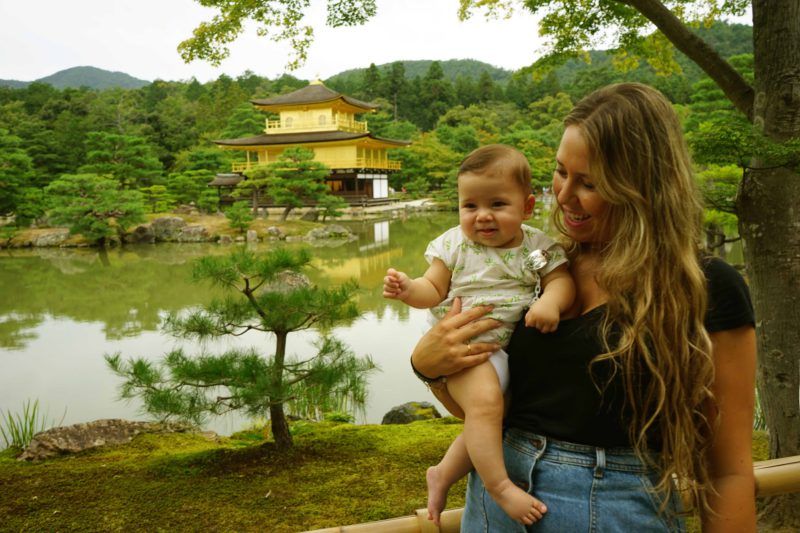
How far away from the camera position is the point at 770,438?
6.52ft

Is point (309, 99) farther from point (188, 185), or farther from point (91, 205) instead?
point (91, 205)

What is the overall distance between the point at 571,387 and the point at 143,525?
2.06 m

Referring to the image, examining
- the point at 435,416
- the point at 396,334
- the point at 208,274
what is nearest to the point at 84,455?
the point at 208,274

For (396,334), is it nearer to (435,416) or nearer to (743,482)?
(435,416)

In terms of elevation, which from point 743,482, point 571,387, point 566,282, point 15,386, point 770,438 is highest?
point 566,282

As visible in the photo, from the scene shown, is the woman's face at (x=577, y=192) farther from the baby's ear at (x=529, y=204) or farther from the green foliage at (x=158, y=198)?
the green foliage at (x=158, y=198)

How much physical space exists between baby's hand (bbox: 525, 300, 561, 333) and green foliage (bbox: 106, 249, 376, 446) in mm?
1953

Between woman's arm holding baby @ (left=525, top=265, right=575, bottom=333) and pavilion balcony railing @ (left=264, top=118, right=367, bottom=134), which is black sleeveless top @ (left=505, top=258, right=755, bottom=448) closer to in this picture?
woman's arm holding baby @ (left=525, top=265, right=575, bottom=333)

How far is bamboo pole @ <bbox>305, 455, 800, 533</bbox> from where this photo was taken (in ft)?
3.94

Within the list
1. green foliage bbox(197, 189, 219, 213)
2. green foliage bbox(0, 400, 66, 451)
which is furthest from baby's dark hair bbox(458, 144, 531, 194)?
green foliage bbox(197, 189, 219, 213)

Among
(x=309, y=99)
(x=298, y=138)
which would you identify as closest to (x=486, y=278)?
(x=298, y=138)

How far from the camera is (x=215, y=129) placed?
23453 millimetres

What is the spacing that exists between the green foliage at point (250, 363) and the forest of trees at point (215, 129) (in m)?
1.61

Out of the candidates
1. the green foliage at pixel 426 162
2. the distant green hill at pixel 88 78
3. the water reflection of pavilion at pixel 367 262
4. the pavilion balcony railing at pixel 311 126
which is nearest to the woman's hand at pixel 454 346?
the water reflection of pavilion at pixel 367 262
